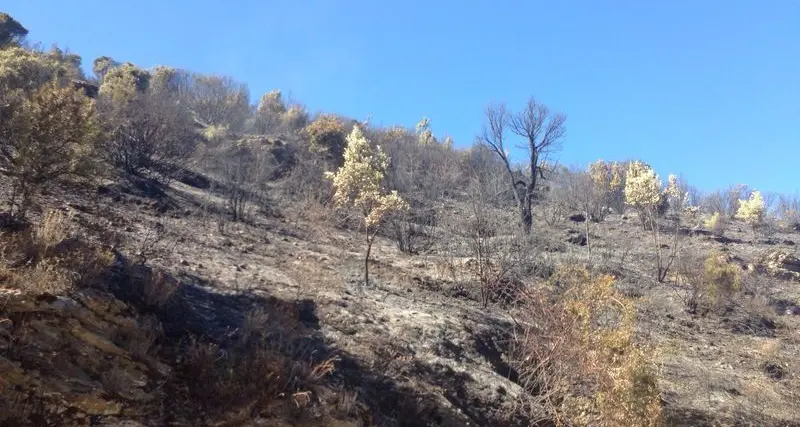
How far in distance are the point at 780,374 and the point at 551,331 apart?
23.0ft

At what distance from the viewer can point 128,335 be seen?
5.99 m

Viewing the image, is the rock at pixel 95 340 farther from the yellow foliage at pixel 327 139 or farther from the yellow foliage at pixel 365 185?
the yellow foliage at pixel 327 139

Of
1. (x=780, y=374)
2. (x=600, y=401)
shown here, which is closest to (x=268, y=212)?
(x=600, y=401)

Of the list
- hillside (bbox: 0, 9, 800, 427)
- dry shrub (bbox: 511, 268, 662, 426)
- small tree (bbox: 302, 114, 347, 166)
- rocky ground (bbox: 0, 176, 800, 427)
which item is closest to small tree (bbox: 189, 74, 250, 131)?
small tree (bbox: 302, 114, 347, 166)

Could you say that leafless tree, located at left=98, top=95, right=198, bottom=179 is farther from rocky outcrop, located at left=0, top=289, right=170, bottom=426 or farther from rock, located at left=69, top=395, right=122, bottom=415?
rock, located at left=69, top=395, right=122, bottom=415

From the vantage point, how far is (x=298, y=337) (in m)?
7.50

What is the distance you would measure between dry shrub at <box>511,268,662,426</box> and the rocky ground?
526 millimetres

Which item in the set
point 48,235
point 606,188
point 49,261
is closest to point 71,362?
point 49,261

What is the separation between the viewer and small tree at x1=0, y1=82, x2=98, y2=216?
7793 millimetres

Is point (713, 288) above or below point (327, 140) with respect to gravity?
below

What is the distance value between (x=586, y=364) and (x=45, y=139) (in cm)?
783

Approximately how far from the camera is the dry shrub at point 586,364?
23.7ft

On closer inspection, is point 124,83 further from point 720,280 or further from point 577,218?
point 720,280

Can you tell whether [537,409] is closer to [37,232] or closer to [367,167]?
[367,167]
